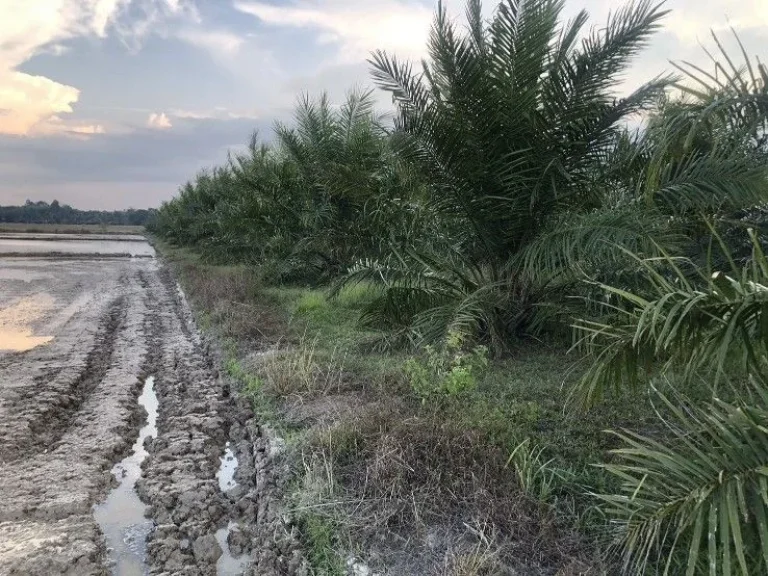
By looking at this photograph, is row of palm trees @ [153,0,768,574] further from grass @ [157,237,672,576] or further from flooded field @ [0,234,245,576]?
flooded field @ [0,234,245,576]

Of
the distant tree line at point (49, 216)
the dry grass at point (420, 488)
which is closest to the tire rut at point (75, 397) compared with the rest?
the dry grass at point (420, 488)

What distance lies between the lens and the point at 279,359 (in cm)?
737

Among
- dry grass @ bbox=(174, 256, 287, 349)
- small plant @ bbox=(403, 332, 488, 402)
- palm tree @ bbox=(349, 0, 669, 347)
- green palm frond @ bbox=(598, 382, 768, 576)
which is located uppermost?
palm tree @ bbox=(349, 0, 669, 347)

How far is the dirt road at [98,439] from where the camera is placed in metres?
4.04

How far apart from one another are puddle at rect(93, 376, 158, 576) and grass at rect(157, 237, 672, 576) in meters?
1.00

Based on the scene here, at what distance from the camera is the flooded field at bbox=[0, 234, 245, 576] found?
158 inches

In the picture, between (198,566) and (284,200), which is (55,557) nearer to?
(198,566)

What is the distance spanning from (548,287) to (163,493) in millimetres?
4798

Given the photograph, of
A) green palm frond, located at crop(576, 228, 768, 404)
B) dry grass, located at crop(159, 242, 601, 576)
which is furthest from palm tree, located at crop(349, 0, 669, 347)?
green palm frond, located at crop(576, 228, 768, 404)

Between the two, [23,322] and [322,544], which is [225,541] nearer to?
[322,544]

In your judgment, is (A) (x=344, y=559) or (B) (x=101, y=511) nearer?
(A) (x=344, y=559)

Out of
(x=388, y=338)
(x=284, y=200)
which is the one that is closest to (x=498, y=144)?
(x=388, y=338)

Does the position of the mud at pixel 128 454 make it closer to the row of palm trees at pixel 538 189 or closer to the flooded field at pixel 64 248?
the row of palm trees at pixel 538 189

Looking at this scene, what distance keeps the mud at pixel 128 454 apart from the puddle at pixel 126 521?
46 millimetres
